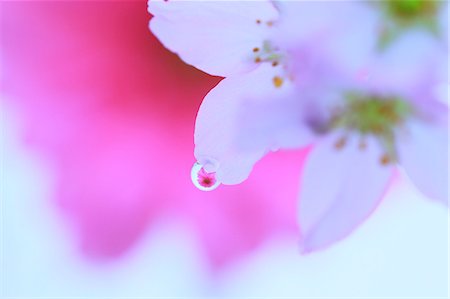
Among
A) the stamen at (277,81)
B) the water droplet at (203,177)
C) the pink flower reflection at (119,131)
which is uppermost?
the stamen at (277,81)

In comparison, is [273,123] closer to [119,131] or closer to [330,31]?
[330,31]

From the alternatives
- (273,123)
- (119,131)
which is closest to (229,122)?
(273,123)

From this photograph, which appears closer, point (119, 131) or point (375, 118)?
point (375, 118)

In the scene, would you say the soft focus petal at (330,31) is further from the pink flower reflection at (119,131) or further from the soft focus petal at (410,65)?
the pink flower reflection at (119,131)

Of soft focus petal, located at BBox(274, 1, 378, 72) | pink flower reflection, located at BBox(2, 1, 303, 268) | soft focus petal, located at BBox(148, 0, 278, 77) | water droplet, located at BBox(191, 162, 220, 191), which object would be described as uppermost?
soft focus petal, located at BBox(274, 1, 378, 72)

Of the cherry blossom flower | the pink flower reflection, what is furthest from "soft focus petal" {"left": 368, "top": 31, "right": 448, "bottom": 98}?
the pink flower reflection

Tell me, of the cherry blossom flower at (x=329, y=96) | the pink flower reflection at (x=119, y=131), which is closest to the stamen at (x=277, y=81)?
the cherry blossom flower at (x=329, y=96)

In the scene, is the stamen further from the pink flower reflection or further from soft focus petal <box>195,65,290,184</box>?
the pink flower reflection

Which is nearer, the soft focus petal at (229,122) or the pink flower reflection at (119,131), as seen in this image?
the soft focus petal at (229,122)
